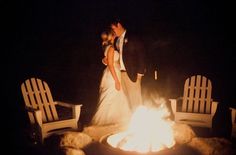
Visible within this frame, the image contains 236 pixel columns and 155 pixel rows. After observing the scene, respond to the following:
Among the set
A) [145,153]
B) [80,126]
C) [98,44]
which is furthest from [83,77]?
[145,153]

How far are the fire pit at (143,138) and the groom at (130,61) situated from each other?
1018 millimetres

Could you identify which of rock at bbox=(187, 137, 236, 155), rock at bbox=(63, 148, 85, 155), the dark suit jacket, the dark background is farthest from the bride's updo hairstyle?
rock at bbox=(187, 137, 236, 155)

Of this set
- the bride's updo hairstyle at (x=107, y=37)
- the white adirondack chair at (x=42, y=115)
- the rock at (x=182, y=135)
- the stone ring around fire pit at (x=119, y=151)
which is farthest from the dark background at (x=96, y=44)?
the stone ring around fire pit at (x=119, y=151)

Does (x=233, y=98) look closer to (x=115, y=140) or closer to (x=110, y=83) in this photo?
(x=110, y=83)

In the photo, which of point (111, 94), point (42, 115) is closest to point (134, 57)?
point (111, 94)

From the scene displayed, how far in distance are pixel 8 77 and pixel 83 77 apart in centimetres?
186

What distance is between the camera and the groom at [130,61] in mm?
6297

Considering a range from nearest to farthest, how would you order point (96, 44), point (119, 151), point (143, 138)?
point (119, 151)
point (143, 138)
point (96, 44)

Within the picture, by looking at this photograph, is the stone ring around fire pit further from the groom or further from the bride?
the groom

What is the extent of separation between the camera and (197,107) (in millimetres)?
6637

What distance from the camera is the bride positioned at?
630cm

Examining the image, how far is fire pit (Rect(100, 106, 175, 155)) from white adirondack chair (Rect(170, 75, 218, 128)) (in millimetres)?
1116

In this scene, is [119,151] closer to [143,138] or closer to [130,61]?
[143,138]

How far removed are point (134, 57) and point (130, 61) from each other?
0.39 feet
